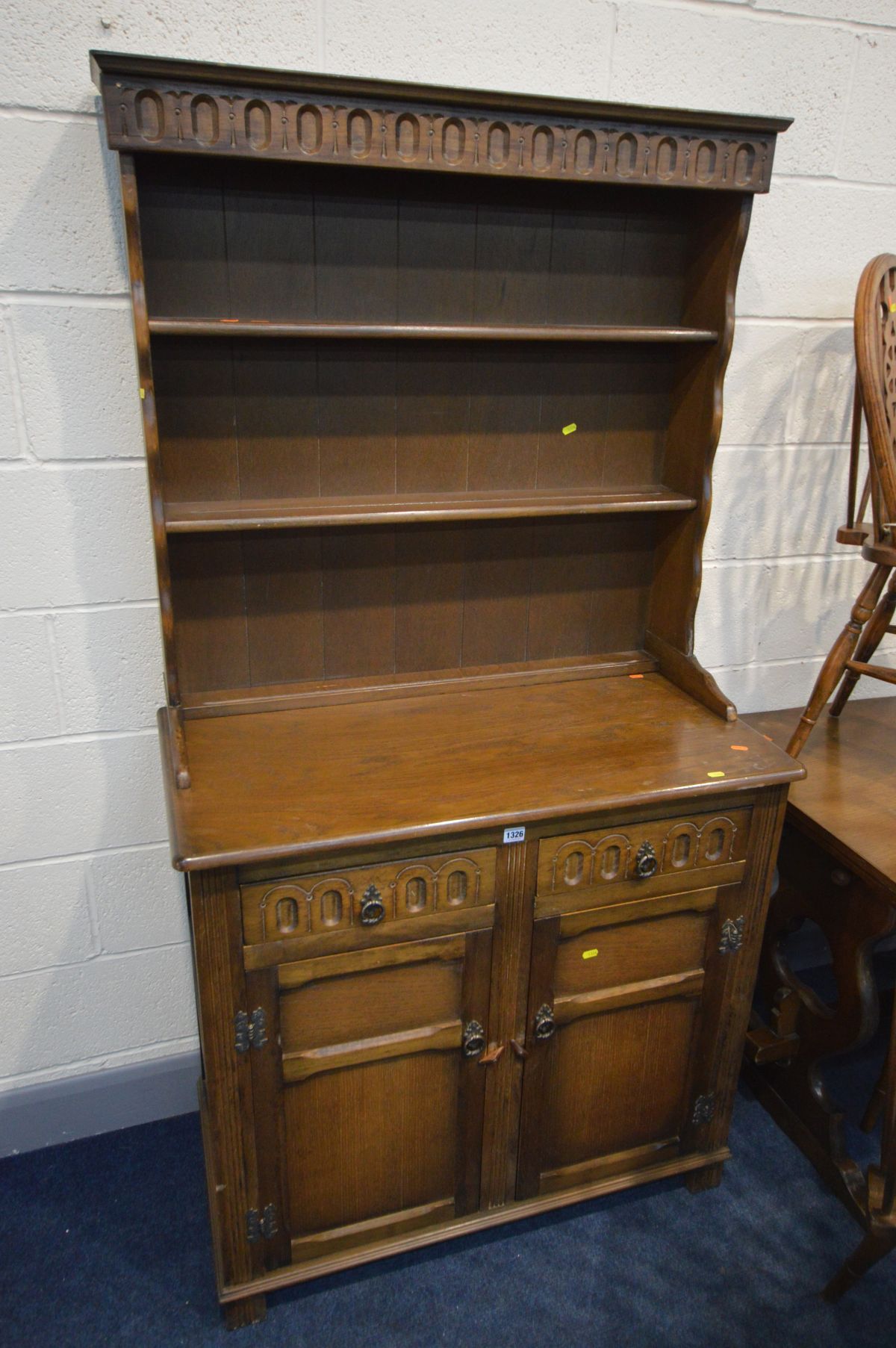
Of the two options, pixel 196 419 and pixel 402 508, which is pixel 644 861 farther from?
pixel 196 419

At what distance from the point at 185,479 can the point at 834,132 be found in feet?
4.41

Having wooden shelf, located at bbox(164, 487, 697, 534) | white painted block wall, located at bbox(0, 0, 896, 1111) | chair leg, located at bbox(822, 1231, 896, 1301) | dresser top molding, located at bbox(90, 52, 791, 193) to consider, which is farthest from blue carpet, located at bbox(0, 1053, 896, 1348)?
dresser top molding, located at bbox(90, 52, 791, 193)

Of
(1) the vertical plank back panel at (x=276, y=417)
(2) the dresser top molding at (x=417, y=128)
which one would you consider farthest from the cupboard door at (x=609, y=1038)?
(2) the dresser top molding at (x=417, y=128)

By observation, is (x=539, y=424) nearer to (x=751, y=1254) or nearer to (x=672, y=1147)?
(x=672, y=1147)

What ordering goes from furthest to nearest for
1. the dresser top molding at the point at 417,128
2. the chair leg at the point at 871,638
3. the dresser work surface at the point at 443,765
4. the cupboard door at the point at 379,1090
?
the chair leg at the point at 871,638 < the cupboard door at the point at 379,1090 < the dresser work surface at the point at 443,765 < the dresser top molding at the point at 417,128

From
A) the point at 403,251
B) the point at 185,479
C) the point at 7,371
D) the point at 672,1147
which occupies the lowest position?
the point at 672,1147

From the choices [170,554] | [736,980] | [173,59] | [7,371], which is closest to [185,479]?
[170,554]

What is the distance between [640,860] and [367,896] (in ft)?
1.44

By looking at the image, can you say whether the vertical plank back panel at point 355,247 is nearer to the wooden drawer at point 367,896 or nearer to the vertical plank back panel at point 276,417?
the vertical plank back panel at point 276,417

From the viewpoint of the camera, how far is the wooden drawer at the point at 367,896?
1.37m

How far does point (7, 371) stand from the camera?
4.94 feet

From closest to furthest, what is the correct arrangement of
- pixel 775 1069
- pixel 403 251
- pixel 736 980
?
pixel 403 251 < pixel 736 980 < pixel 775 1069

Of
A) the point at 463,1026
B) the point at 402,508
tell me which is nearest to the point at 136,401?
the point at 402,508

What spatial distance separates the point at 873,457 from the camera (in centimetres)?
165
